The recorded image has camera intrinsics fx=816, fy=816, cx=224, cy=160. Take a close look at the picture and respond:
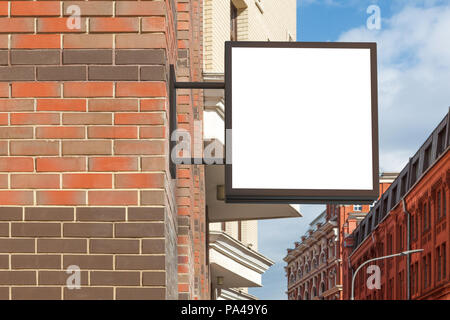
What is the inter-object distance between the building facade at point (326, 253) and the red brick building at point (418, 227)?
809 inches

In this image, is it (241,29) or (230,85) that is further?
(241,29)

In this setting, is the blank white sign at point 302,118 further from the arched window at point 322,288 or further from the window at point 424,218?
the arched window at point 322,288

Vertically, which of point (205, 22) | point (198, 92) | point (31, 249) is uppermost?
point (205, 22)

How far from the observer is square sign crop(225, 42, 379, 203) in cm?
522

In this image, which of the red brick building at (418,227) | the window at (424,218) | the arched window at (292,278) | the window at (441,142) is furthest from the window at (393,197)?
the arched window at (292,278)

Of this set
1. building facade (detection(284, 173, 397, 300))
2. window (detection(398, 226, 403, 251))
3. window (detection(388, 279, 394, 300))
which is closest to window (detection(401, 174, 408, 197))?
window (detection(398, 226, 403, 251))

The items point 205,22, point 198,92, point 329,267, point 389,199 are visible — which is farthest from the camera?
point 329,267

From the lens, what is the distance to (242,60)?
530cm

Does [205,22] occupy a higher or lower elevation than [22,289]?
higher

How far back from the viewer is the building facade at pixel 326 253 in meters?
103

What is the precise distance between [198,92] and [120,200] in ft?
19.2

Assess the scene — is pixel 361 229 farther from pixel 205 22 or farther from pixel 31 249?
pixel 31 249

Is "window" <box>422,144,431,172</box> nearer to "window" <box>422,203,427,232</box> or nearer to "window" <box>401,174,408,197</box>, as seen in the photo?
"window" <box>422,203,427,232</box>

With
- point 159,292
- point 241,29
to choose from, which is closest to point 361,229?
point 241,29
